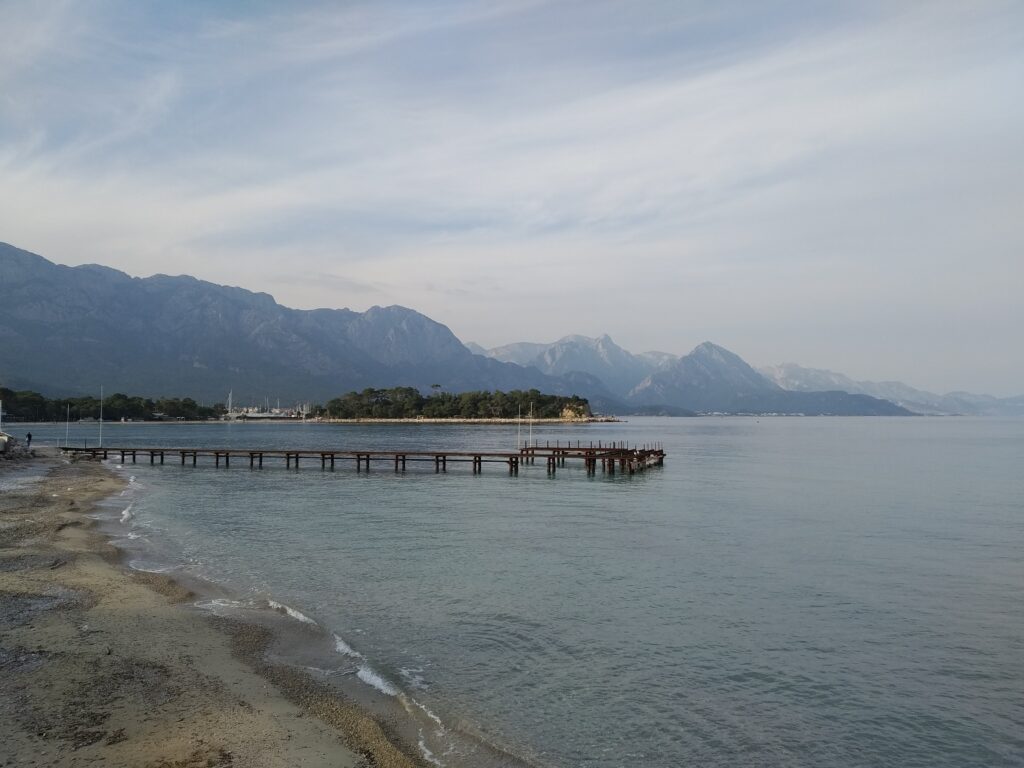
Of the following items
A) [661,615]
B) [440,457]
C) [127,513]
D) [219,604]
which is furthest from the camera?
[440,457]

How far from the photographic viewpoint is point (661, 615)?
17.3 metres

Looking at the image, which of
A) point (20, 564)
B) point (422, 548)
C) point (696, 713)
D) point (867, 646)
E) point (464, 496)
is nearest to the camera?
point (696, 713)

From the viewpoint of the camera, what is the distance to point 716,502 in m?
40.3

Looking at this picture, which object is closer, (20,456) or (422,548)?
(422,548)

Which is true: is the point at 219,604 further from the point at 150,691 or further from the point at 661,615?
the point at 661,615

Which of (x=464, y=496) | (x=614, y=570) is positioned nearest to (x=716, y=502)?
(x=464, y=496)

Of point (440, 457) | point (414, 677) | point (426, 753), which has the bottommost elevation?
point (440, 457)

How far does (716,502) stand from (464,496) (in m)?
15.6

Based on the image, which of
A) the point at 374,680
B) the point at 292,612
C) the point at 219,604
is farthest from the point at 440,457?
the point at 374,680

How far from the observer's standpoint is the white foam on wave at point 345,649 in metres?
14.1

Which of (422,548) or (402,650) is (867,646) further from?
(422,548)

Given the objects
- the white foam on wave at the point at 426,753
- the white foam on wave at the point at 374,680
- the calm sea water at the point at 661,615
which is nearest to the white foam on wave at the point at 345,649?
the calm sea water at the point at 661,615

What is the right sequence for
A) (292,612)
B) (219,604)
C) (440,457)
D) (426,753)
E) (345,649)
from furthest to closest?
(440,457) → (219,604) → (292,612) → (345,649) → (426,753)

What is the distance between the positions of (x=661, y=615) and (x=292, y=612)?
9233 mm
